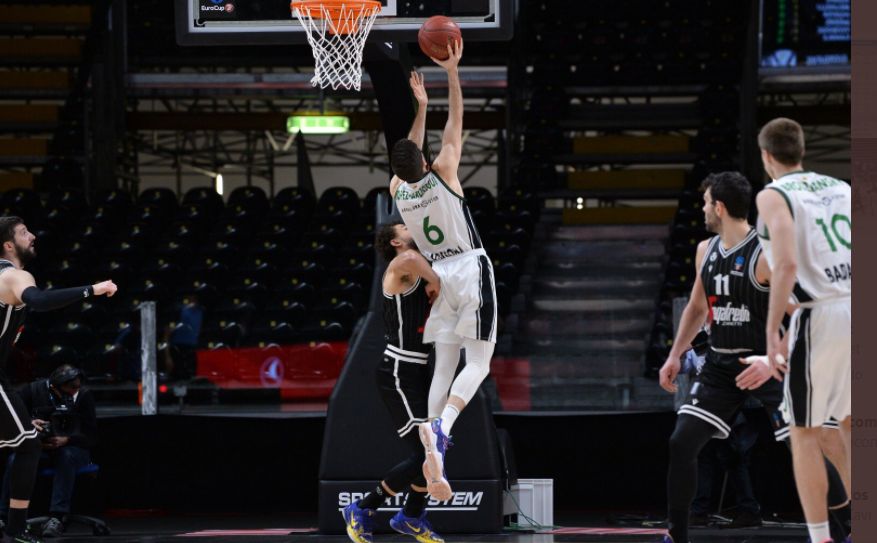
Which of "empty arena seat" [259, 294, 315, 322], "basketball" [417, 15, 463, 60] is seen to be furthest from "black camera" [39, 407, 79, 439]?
"basketball" [417, 15, 463, 60]

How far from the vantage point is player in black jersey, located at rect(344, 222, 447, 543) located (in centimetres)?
786

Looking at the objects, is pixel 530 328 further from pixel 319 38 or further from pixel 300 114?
pixel 300 114

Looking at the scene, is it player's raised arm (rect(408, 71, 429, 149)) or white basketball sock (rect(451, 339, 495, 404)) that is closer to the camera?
white basketball sock (rect(451, 339, 495, 404))

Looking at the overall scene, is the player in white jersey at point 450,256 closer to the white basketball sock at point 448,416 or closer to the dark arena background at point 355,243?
the white basketball sock at point 448,416

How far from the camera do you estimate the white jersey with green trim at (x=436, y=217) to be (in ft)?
24.7

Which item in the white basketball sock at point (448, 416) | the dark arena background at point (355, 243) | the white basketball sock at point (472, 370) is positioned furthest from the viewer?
the dark arena background at point (355, 243)

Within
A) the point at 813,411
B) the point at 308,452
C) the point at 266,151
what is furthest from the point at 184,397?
the point at 266,151

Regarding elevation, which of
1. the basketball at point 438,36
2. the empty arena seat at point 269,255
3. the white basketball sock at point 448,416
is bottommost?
the white basketball sock at point 448,416

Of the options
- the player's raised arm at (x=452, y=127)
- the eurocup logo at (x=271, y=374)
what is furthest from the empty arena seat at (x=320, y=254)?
the player's raised arm at (x=452, y=127)

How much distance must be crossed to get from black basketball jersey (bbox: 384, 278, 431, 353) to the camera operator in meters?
3.32

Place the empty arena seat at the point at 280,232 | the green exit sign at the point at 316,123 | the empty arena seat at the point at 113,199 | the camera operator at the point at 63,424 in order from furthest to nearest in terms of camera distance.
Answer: the green exit sign at the point at 316,123
the empty arena seat at the point at 113,199
the empty arena seat at the point at 280,232
the camera operator at the point at 63,424

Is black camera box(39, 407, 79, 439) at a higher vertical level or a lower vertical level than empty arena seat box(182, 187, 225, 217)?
lower

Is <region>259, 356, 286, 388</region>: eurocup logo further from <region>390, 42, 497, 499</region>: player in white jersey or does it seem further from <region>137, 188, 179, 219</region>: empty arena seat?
<region>137, 188, 179, 219</region>: empty arena seat

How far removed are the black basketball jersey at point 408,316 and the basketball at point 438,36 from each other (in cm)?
135
